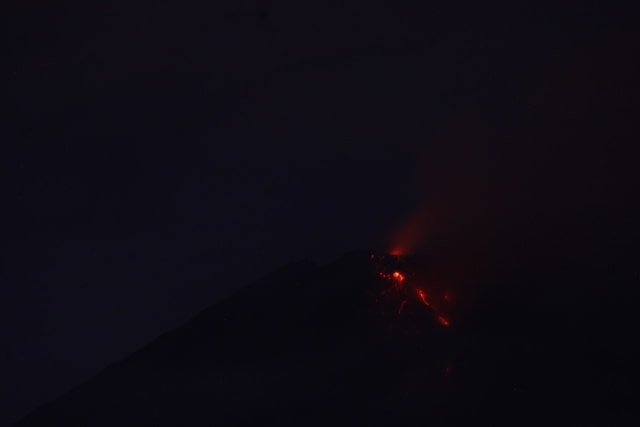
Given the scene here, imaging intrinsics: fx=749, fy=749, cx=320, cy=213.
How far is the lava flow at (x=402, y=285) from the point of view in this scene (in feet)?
19.3

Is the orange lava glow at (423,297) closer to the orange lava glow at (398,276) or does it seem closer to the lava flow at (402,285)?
the lava flow at (402,285)

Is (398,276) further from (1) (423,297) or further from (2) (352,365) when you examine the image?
(2) (352,365)

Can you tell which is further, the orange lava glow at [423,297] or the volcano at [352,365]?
the orange lava glow at [423,297]

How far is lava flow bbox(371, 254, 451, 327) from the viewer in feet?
19.3

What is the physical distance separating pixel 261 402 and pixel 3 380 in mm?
2328

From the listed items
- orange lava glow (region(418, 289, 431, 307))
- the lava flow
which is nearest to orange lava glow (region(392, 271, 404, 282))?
the lava flow

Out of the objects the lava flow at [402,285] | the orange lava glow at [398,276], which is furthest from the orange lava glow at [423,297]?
the orange lava glow at [398,276]

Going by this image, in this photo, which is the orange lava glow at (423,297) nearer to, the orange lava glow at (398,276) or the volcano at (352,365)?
the volcano at (352,365)

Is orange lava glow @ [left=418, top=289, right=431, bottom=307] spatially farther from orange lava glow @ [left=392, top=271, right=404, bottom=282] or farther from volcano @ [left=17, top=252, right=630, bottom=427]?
orange lava glow @ [left=392, top=271, right=404, bottom=282]

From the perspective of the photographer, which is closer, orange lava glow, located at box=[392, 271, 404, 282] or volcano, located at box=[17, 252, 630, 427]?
volcano, located at box=[17, 252, 630, 427]

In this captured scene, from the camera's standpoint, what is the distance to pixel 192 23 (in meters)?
6.17

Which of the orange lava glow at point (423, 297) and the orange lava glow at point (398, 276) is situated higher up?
the orange lava glow at point (398, 276)

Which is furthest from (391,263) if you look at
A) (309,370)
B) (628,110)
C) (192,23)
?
(192,23)

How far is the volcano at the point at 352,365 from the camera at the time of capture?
199 inches
